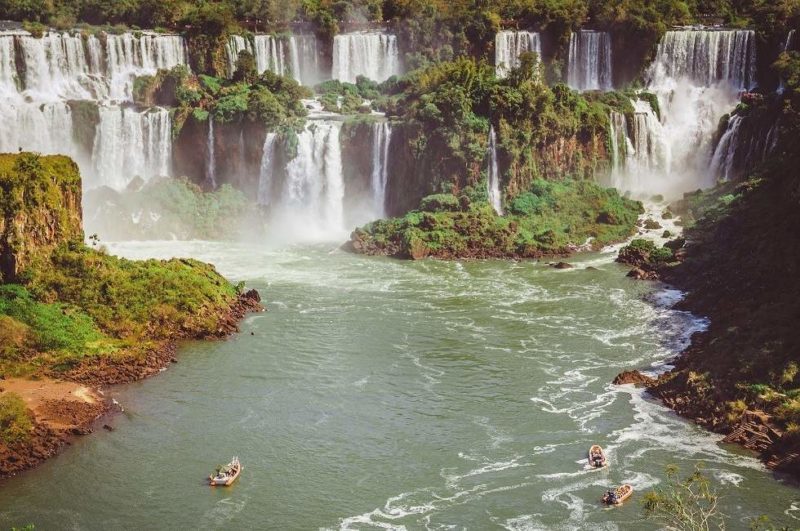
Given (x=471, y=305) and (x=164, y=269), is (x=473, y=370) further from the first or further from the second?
(x=164, y=269)

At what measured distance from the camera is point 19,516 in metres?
25.2

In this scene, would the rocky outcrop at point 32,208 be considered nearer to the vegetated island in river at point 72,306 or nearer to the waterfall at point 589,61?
the vegetated island in river at point 72,306

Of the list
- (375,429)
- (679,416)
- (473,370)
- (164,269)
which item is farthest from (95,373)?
(679,416)

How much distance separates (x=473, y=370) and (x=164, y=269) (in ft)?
49.7

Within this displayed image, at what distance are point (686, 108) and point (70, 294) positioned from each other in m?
50.7

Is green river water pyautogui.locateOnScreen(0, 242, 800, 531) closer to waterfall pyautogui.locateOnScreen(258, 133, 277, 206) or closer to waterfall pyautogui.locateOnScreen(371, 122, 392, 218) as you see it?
waterfall pyautogui.locateOnScreen(371, 122, 392, 218)

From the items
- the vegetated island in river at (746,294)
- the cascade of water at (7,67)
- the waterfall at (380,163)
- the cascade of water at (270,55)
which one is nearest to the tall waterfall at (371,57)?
the cascade of water at (270,55)

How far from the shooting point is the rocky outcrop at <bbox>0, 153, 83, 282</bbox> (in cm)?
3697

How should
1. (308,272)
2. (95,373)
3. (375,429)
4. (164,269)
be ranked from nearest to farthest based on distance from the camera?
1. (375,429)
2. (95,373)
3. (164,269)
4. (308,272)

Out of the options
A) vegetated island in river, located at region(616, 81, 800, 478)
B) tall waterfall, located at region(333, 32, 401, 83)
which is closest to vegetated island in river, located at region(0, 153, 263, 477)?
vegetated island in river, located at region(616, 81, 800, 478)

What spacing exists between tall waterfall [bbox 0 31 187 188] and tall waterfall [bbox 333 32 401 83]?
1678 cm

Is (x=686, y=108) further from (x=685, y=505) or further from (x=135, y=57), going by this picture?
(x=685, y=505)

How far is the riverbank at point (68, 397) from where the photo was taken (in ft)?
92.4

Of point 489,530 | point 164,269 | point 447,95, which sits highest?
point 447,95
